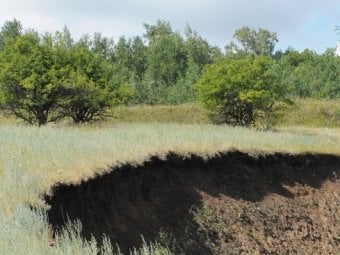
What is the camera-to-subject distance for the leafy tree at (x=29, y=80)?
27.5 metres

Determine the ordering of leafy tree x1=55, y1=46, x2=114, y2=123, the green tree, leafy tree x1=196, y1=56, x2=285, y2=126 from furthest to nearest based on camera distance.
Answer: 1. the green tree
2. leafy tree x1=196, y1=56, x2=285, y2=126
3. leafy tree x1=55, y1=46, x2=114, y2=123

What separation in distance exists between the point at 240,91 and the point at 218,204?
16.7 m

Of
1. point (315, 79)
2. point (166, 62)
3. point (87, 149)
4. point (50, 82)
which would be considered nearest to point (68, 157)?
point (87, 149)

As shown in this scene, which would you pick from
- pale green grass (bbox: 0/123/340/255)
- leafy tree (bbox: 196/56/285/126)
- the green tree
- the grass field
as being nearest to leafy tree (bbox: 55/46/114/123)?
leafy tree (bbox: 196/56/285/126)

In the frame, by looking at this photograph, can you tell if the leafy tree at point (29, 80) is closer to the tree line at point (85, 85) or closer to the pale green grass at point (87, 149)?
the tree line at point (85, 85)

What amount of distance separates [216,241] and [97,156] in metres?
4.63

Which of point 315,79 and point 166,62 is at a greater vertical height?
point 166,62

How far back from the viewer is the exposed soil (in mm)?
12203

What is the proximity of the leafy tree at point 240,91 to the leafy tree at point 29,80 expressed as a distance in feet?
31.8

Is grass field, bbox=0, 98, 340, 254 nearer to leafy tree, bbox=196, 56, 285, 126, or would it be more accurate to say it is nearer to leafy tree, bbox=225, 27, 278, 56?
leafy tree, bbox=196, 56, 285, 126

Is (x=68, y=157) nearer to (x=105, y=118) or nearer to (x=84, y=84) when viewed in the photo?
(x=84, y=84)

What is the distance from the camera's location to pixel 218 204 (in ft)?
54.3

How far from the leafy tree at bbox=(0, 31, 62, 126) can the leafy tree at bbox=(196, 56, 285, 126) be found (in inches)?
382

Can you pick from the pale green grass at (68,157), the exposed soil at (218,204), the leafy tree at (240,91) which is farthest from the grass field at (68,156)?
the leafy tree at (240,91)
